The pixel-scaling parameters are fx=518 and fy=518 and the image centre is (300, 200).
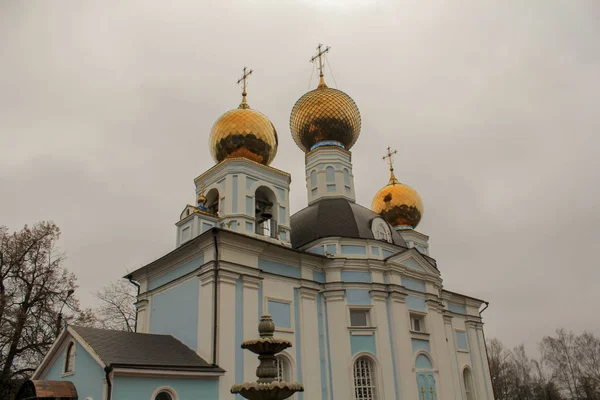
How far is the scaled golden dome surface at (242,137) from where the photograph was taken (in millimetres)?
15789

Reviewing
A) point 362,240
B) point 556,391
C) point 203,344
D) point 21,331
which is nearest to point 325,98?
point 362,240

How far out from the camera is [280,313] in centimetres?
1362

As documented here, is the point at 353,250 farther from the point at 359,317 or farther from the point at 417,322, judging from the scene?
the point at 417,322

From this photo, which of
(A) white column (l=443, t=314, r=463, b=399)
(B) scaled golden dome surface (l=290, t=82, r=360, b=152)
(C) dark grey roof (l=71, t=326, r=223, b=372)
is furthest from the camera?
(B) scaled golden dome surface (l=290, t=82, r=360, b=152)

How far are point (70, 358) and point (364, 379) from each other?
302 inches

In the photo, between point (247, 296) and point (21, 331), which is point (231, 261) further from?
point (21, 331)

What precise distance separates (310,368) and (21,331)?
934 cm

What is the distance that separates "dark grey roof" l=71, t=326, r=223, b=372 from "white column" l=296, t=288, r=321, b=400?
296cm

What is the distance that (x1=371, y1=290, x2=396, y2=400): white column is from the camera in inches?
564

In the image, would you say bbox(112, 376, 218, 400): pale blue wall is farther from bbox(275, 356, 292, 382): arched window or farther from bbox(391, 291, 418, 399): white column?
bbox(391, 291, 418, 399): white column

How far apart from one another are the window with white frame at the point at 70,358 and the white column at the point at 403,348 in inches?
336

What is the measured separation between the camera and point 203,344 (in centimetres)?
1198

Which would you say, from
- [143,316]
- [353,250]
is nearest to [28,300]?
[143,316]

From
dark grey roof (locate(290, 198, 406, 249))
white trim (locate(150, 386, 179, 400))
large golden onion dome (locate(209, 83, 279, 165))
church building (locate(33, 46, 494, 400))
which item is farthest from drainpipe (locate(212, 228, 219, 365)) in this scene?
dark grey roof (locate(290, 198, 406, 249))
